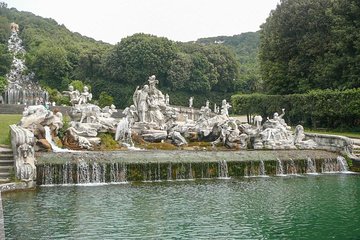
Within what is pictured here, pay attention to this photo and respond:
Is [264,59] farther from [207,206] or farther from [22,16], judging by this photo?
[22,16]

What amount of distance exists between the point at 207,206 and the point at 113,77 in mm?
63551

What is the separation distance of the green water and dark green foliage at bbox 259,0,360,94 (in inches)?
879

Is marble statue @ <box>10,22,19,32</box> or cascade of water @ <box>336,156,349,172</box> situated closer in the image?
cascade of water @ <box>336,156,349,172</box>

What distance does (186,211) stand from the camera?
48.7 feet

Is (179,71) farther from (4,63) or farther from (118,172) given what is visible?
(118,172)

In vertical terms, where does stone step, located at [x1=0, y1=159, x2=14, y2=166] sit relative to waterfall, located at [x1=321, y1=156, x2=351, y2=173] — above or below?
above

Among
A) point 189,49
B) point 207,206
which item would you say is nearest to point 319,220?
point 207,206

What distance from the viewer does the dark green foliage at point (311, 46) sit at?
40.1 m

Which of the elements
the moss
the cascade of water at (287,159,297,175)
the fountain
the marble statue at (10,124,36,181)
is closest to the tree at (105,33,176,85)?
the fountain

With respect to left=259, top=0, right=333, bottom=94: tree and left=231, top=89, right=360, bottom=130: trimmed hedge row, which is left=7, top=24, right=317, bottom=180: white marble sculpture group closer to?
left=231, top=89, right=360, bottom=130: trimmed hedge row

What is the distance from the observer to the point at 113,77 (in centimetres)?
7738

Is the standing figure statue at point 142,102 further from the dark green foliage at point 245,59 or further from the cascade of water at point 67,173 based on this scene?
the dark green foliage at point 245,59

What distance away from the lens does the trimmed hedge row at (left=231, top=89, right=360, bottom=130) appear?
37.7 metres

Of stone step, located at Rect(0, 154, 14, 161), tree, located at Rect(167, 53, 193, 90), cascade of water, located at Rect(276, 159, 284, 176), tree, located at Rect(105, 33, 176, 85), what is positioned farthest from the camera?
tree, located at Rect(167, 53, 193, 90)
